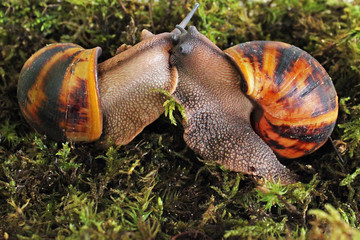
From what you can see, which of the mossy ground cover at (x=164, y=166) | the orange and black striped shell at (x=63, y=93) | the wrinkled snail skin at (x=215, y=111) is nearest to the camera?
the mossy ground cover at (x=164, y=166)

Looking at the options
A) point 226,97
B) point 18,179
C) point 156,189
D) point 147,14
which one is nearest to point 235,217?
point 156,189

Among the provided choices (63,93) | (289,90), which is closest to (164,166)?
(63,93)

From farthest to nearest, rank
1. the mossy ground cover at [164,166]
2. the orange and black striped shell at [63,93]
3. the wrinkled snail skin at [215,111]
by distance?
the wrinkled snail skin at [215,111] → the orange and black striped shell at [63,93] → the mossy ground cover at [164,166]

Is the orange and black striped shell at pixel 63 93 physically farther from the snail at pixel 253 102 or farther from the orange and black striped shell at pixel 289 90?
the orange and black striped shell at pixel 289 90

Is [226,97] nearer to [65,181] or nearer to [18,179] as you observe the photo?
[65,181]

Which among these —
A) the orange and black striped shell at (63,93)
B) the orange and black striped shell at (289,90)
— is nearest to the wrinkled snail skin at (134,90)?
the orange and black striped shell at (63,93)

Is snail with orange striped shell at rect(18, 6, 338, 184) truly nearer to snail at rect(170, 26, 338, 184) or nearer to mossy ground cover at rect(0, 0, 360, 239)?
snail at rect(170, 26, 338, 184)
